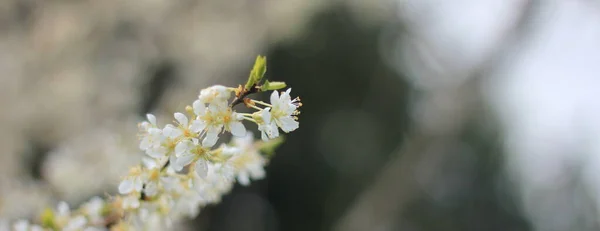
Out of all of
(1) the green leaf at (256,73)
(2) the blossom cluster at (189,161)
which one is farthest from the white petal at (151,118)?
(1) the green leaf at (256,73)

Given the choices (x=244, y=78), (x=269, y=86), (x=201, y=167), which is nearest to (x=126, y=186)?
(x=201, y=167)

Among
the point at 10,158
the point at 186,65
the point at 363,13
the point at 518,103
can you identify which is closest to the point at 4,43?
the point at 10,158

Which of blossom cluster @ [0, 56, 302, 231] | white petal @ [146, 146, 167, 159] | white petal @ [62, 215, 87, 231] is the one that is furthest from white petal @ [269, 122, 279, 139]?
white petal @ [62, 215, 87, 231]

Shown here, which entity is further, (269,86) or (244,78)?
(244,78)

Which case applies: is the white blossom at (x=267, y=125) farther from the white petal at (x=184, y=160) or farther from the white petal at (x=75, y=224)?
the white petal at (x=75, y=224)

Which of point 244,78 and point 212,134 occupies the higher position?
point 244,78

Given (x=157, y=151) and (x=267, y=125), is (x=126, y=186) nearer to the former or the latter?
(x=157, y=151)

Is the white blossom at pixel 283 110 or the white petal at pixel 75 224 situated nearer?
the white blossom at pixel 283 110

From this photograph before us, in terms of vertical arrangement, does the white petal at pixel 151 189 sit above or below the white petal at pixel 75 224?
below
